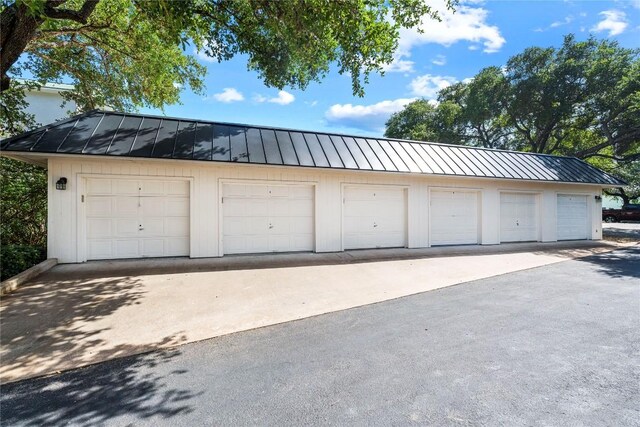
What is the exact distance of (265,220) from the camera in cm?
845

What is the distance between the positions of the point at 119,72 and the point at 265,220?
7.49m

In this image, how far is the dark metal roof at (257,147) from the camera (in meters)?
6.62

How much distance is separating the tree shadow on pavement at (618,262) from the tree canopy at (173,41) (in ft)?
24.1

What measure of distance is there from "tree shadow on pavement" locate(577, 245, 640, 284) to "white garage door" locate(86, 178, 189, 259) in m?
10.5

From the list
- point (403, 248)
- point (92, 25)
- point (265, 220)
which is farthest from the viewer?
point (403, 248)

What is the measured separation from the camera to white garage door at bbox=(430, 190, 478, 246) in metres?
10.2

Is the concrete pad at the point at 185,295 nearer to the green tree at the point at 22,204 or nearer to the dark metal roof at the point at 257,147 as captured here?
the green tree at the point at 22,204

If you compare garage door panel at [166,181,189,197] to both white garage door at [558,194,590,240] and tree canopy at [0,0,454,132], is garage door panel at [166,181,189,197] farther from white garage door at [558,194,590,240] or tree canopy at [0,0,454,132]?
white garage door at [558,194,590,240]

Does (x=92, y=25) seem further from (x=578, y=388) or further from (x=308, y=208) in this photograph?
(x=578, y=388)

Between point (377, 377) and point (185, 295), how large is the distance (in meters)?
3.69

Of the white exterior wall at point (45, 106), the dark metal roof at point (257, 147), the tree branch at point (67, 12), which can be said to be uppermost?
the white exterior wall at point (45, 106)

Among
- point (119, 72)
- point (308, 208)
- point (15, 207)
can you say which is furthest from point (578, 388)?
point (119, 72)

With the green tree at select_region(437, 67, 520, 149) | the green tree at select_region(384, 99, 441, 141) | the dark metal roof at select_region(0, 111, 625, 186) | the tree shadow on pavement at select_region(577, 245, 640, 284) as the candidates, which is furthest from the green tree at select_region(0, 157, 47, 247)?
the green tree at select_region(437, 67, 520, 149)

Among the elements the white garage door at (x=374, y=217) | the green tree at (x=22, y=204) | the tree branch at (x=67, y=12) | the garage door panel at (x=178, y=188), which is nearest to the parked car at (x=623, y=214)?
the white garage door at (x=374, y=217)
